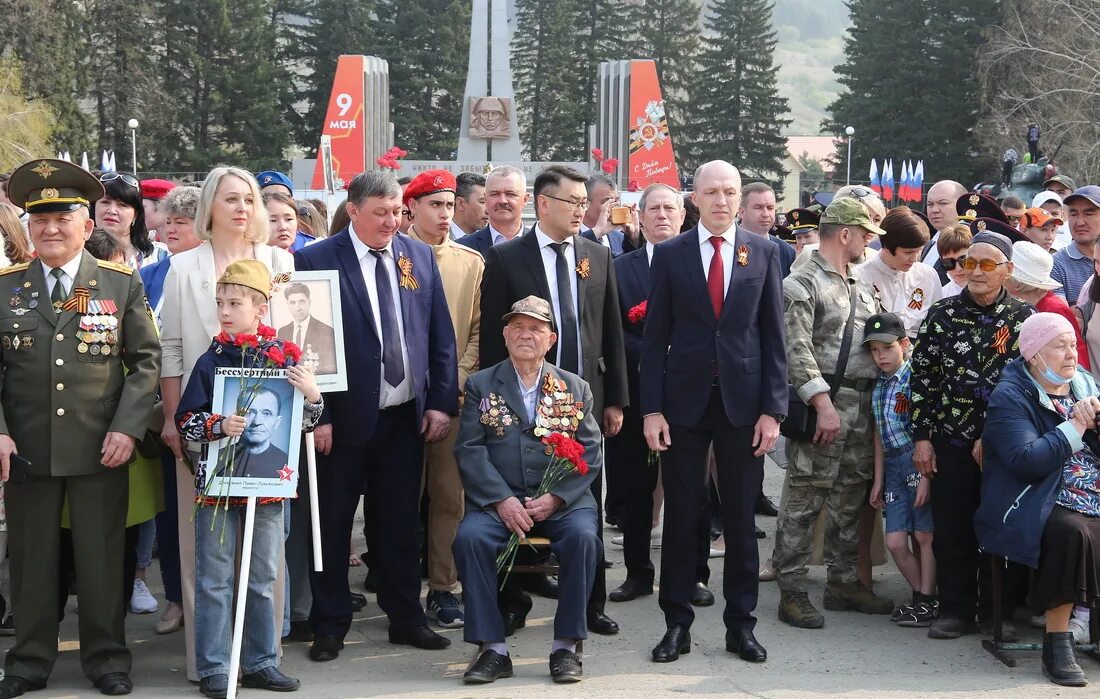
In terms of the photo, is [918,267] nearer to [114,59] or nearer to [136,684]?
[136,684]

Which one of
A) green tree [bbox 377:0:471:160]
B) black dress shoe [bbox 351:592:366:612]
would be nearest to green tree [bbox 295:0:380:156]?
green tree [bbox 377:0:471:160]

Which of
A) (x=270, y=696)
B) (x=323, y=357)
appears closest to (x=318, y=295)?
(x=323, y=357)

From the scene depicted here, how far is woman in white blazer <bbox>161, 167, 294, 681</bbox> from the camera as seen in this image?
5.73 metres

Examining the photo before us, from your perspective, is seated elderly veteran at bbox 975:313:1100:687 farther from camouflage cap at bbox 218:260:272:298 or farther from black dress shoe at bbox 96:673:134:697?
black dress shoe at bbox 96:673:134:697

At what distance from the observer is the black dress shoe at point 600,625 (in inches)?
252

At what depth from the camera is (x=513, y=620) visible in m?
6.40

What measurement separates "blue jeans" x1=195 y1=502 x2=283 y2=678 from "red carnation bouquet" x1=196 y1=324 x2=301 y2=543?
6 cm

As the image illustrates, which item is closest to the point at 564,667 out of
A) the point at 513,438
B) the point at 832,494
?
the point at 513,438

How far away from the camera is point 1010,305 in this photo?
6.38m

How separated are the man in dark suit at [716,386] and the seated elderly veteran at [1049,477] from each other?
1097 millimetres

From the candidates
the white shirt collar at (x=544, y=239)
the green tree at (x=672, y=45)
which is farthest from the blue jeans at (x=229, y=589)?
the green tree at (x=672, y=45)

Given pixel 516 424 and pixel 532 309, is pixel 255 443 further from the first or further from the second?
pixel 532 309

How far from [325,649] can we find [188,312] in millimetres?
1715

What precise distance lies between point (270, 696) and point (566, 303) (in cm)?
240
